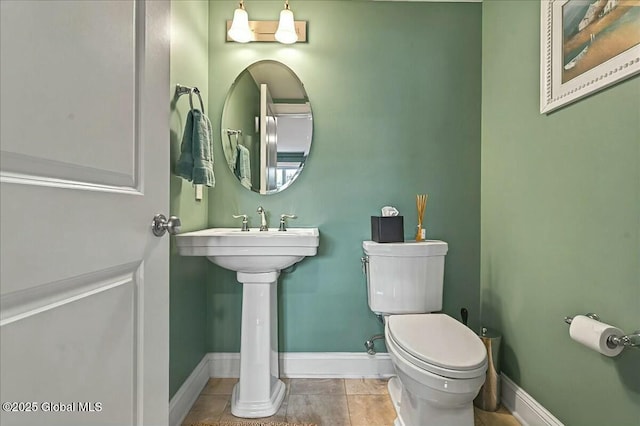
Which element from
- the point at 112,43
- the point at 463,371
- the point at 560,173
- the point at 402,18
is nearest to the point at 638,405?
the point at 463,371

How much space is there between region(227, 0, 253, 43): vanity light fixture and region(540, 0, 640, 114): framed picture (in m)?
1.45

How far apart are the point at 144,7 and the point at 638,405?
5.60 feet

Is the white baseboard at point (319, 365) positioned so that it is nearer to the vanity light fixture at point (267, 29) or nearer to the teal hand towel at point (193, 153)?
the teal hand towel at point (193, 153)

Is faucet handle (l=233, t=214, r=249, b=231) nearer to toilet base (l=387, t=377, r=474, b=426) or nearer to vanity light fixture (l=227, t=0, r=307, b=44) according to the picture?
vanity light fixture (l=227, t=0, r=307, b=44)

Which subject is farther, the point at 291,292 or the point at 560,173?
the point at 291,292

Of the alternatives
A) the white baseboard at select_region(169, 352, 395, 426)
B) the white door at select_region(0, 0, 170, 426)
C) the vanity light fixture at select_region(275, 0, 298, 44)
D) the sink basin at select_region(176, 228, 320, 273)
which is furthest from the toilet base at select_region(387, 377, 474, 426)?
the vanity light fixture at select_region(275, 0, 298, 44)

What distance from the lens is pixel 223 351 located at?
6.71 feet

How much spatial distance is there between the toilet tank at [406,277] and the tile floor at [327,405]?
462mm

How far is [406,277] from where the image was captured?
1746 millimetres

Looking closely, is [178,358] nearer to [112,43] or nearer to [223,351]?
[223,351]

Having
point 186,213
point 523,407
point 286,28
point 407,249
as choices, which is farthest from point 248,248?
point 523,407

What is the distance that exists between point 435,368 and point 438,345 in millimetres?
130

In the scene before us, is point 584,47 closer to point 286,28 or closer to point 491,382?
point 286,28

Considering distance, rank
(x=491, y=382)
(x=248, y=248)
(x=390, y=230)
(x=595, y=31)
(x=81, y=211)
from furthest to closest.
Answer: (x=390, y=230), (x=491, y=382), (x=248, y=248), (x=595, y=31), (x=81, y=211)
